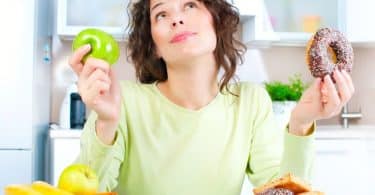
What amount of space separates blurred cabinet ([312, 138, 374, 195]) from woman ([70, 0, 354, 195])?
1.37 metres

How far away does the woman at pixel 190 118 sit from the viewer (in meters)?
1.15

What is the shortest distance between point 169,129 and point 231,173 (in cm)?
17

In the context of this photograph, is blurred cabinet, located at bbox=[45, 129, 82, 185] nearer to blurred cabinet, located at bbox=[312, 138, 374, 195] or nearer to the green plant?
the green plant

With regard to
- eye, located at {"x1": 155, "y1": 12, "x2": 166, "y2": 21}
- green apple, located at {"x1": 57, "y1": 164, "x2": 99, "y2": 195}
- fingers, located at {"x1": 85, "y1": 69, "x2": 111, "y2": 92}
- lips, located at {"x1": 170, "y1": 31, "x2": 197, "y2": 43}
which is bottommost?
green apple, located at {"x1": 57, "y1": 164, "x2": 99, "y2": 195}

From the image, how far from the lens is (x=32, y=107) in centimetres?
229

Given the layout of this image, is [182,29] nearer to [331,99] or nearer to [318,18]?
[331,99]

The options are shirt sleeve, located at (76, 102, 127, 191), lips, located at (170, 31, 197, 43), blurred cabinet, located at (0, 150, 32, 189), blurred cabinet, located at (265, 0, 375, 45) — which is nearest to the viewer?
shirt sleeve, located at (76, 102, 127, 191)

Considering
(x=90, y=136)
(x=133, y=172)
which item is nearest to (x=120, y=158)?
(x=133, y=172)

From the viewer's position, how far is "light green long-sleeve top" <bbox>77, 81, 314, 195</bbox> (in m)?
1.17

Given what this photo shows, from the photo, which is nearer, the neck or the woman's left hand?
the woman's left hand

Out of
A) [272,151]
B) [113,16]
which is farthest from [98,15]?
[272,151]

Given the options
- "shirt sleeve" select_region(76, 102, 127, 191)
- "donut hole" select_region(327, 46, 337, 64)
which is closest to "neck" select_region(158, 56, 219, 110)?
"shirt sleeve" select_region(76, 102, 127, 191)

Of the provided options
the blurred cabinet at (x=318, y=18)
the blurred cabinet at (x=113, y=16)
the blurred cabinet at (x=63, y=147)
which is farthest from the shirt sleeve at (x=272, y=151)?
the blurred cabinet at (x=318, y=18)

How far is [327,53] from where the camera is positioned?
87 centimetres
